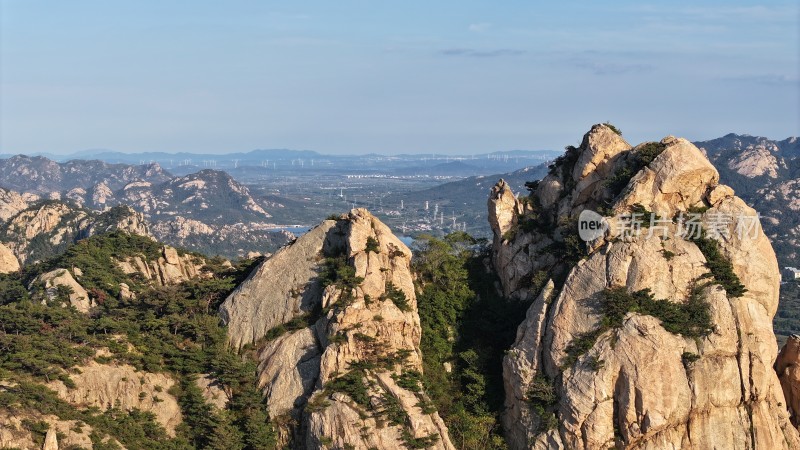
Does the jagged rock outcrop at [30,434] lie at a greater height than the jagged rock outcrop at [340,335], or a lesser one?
lesser

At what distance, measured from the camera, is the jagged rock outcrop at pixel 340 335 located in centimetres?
3484

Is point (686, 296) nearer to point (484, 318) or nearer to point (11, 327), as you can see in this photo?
point (484, 318)

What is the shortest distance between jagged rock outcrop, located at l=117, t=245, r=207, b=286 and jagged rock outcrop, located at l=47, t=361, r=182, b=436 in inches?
686

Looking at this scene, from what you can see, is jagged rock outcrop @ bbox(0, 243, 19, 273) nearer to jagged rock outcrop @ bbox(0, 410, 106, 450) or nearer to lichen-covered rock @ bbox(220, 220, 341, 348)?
lichen-covered rock @ bbox(220, 220, 341, 348)

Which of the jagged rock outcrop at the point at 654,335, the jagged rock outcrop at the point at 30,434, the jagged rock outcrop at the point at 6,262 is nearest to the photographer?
the jagged rock outcrop at the point at 30,434

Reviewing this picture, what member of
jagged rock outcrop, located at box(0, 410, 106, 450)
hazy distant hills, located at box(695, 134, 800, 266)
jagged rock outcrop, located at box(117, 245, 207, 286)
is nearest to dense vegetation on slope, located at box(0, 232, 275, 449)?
jagged rock outcrop, located at box(0, 410, 106, 450)

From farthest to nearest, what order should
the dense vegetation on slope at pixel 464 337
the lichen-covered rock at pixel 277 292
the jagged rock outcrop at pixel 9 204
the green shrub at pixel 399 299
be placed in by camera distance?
1. the jagged rock outcrop at pixel 9 204
2. the lichen-covered rock at pixel 277 292
3. the green shrub at pixel 399 299
4. the dense vegetation on slope at pixel 464 337

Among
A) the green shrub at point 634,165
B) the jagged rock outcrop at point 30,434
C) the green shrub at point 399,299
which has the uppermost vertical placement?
the green shrub at point 634,165

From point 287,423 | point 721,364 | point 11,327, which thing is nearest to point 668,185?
point 721,364

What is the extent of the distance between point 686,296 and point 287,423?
64.5 ft

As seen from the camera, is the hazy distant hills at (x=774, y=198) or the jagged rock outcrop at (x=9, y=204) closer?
the jagged rock outcrop at (x=9, y=204)

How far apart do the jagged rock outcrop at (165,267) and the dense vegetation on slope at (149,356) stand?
7.18 m

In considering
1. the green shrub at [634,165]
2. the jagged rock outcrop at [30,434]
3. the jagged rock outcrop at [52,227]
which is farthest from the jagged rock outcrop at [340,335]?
the jagged rock outcrop at [52,227]

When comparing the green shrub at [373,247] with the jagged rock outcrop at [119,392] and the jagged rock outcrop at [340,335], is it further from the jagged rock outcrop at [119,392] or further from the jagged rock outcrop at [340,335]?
the jagged rock outcrop at [119,392]
